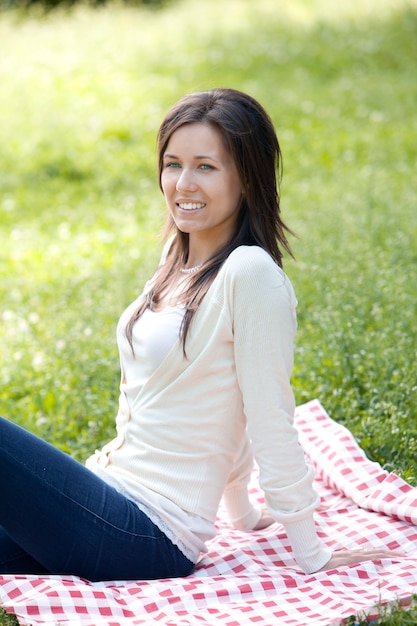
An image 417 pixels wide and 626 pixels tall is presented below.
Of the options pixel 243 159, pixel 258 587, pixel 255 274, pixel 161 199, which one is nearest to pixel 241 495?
pixel 258 587

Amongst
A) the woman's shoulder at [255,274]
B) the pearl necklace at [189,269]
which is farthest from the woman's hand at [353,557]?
the pearl necklace at [189,269]

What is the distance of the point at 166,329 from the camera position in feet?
10.0

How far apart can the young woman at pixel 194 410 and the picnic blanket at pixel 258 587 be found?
0.29ft

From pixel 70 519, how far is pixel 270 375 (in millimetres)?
728

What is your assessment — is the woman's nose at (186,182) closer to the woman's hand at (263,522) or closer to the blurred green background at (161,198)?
the blurred green background at (161,198)

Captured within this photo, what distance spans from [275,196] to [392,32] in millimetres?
11710

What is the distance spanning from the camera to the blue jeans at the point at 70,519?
287cm

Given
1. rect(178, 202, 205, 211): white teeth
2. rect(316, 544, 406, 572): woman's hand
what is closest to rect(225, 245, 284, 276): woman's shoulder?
rect(178, 202, 205, 211): white teeth

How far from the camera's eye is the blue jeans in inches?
113

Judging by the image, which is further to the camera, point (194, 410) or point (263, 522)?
point (263, 522)

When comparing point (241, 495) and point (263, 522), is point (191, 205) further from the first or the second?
point (263, 522)

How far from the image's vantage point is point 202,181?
3.06 metres

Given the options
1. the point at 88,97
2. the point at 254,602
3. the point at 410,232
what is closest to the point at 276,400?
the point at 254,602

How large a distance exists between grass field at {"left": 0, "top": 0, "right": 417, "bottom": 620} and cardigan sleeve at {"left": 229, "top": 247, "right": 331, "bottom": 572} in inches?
39.5
